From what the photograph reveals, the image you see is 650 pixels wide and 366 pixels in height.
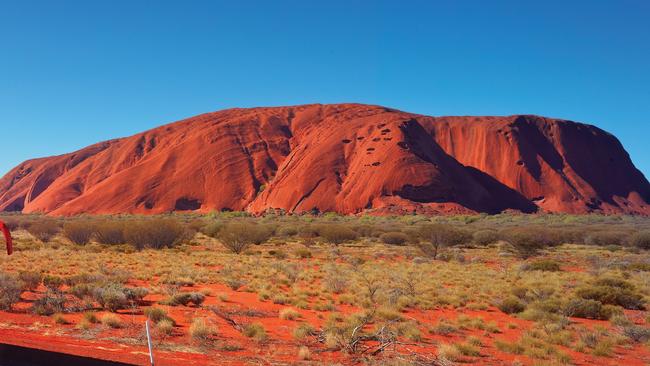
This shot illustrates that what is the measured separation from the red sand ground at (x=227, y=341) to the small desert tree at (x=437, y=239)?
15765 millimetres

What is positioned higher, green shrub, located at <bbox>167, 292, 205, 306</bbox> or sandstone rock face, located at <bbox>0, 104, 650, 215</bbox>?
sandstone rock face, located at <bbox>0, 104, 650, 215</bbox>

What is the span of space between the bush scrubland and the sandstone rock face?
37426mm

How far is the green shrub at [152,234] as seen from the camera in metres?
29.1

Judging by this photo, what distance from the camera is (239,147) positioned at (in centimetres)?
8262

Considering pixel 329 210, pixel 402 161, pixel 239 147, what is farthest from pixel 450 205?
pixel 239 147

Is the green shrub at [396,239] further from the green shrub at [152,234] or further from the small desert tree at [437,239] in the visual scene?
the green shrub at [152,234]

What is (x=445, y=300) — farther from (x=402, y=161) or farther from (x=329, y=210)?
(x=402, y=161)

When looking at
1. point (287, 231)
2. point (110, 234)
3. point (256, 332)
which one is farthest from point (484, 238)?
point (256, 332)

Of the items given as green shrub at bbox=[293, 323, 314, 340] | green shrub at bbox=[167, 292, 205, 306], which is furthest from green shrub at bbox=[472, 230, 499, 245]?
green shrub at bbox=[293, 323, 314, 340]

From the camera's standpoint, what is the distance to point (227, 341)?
8.88 m

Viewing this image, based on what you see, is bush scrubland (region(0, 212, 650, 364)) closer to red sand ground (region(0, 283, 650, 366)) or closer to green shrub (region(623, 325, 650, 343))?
green shrub (region(623, 325, 650, 343))

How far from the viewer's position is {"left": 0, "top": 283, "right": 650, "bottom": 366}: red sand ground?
7609mm

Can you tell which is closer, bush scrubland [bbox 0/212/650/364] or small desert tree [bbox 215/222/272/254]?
bush scrubland [bbox 0/212/650/364]

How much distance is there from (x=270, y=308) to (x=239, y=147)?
71833 millimetres
